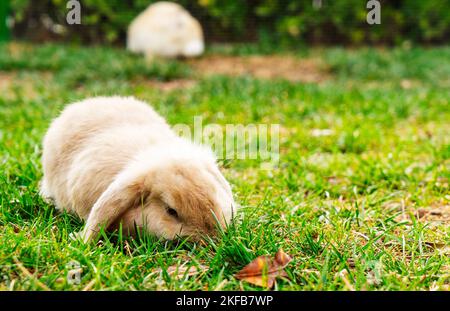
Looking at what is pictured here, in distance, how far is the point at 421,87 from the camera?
23.5ft

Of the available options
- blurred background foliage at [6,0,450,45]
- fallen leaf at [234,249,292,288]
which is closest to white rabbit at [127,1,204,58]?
blurred background foliage at [6,0,450,45]

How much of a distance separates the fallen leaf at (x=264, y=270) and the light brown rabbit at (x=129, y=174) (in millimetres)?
257

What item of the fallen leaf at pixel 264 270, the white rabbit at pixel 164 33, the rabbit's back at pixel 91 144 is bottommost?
the fallen leaf at pixel 264 270

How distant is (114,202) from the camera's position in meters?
2.29

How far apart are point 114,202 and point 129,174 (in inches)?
6.0

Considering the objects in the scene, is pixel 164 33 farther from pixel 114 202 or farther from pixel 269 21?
pixel 114 202

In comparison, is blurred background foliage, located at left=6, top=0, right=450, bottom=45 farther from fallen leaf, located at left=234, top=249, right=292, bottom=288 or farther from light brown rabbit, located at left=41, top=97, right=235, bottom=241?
fallen leaf, located at left=234, top=249, right=292, bottom=288

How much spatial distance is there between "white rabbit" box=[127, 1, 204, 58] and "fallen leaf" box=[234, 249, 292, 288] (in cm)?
712

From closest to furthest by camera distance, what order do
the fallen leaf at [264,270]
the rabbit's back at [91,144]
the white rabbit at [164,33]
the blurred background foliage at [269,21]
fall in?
the fallen leaf at [264,270] < the rabbit's back at [91,144] < the white rabbit at [164,33] < the blurred background foliage at [269,21]

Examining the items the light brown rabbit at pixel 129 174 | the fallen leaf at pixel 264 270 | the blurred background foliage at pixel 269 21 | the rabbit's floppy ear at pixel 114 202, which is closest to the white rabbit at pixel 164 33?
the blurred background foliage at pixel 269 21

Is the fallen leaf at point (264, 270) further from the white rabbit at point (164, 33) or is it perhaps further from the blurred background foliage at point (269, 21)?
the blurred background foliage at point (269, 21)

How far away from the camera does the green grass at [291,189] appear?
6.85 feet
